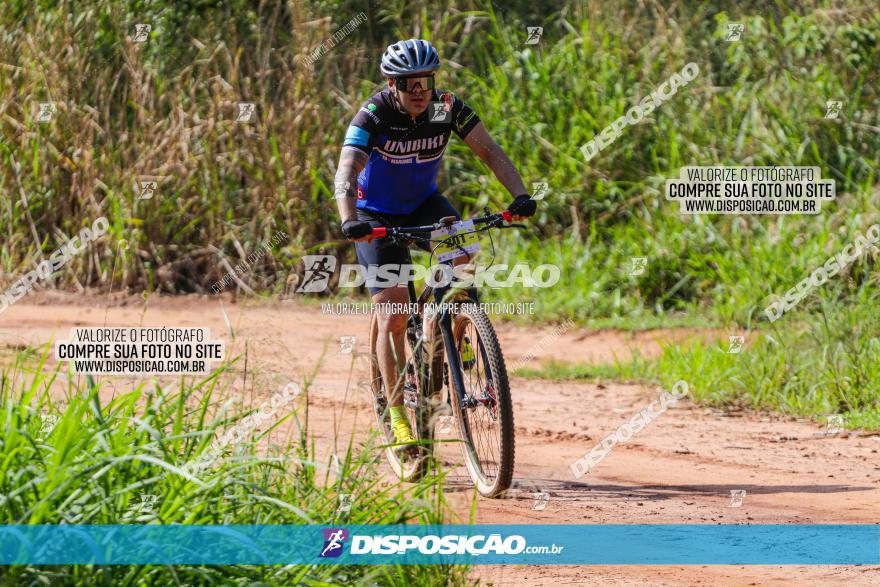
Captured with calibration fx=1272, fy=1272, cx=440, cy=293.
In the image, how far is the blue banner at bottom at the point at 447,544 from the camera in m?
3.92

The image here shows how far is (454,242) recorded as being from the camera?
658cm

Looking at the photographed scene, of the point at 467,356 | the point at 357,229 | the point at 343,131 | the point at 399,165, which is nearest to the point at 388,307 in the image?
the point at 467,356

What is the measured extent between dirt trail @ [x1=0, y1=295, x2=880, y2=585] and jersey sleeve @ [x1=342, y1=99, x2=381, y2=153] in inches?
45.4

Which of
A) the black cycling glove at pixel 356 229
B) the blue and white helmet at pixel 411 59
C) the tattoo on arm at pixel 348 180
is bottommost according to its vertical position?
the black cycling glove at pixel 356 229

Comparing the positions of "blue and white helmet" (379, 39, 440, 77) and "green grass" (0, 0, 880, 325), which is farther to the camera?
"green grass" (0, 0, 880, 325)

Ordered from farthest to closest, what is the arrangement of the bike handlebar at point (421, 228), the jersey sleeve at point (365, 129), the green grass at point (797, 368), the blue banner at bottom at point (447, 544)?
the green grass at point (797, 368)
the jersey sleeve at point (365, 129)
the bike handlebar at point (421, 228)
the blue banner at bottom at point (447, 544)

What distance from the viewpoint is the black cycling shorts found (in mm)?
6699

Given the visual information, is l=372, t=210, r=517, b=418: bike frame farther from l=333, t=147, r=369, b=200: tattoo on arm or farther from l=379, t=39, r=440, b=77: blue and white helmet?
l=379, t=39, r=440, b=77: blue and white helmet

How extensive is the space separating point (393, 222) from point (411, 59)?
0.93 meters

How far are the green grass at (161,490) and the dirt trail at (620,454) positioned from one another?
1.62ft

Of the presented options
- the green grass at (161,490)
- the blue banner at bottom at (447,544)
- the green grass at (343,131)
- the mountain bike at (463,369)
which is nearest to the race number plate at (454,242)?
the mountain bike at (463,369)

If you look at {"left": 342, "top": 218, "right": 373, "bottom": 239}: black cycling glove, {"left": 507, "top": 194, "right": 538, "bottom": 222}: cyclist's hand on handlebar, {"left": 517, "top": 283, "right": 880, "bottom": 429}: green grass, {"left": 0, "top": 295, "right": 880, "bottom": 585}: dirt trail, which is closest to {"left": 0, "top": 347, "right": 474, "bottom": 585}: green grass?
{"left": 0, "top": 295, "right": 880, "bottom": 585}: dirt trail

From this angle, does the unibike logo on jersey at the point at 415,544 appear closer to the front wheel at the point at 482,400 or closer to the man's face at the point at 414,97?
the front wheel at the point at 482,400

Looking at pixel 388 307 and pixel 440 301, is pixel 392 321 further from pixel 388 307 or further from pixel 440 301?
pixel 440 301
